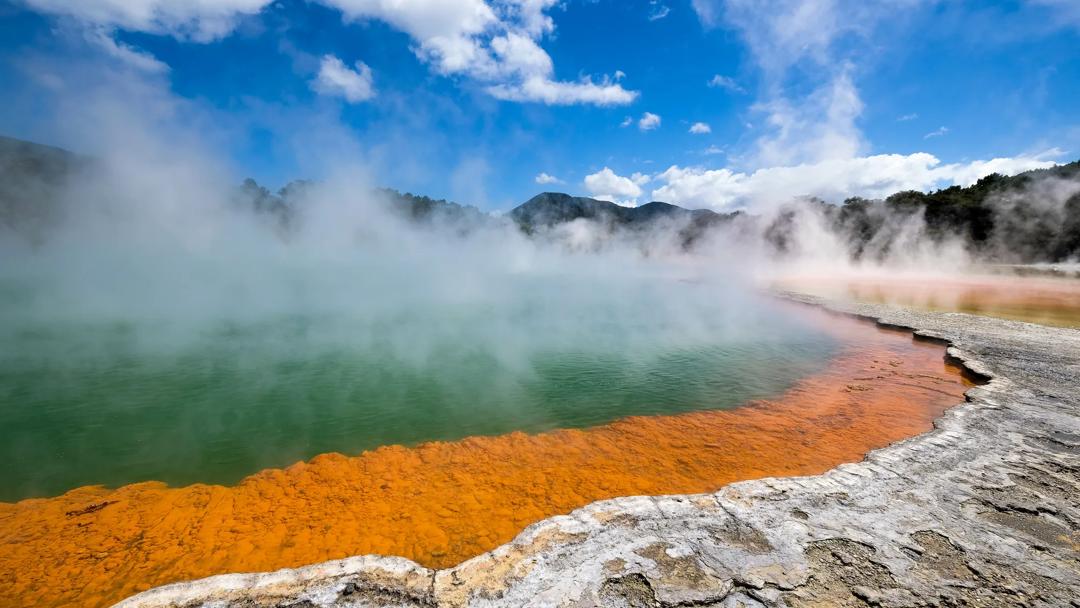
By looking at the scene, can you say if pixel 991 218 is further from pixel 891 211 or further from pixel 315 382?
pixel 315 382

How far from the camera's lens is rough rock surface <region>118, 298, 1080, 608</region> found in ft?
7.11

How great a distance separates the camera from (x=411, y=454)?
4.50 metres

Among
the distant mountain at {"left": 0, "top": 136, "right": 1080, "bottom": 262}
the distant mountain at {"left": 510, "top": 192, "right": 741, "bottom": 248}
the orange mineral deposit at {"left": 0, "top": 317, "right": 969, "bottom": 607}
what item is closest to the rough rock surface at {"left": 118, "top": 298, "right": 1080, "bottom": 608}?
the orange mineral deposit at {"left": 0, "top": 317, "right": 969, "bottom": 607}

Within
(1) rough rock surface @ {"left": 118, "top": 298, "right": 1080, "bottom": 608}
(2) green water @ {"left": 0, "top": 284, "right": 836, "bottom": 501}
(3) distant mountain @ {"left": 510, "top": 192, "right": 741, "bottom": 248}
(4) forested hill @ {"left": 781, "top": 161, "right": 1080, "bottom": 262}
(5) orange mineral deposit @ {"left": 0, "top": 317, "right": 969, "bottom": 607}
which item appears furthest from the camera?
(3) distant mountain @ {"left": 510, "top": 192, "right": 741, "bottom": 248}

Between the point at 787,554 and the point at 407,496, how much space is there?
117 inches

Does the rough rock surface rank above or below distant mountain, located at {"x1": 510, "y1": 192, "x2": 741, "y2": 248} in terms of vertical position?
below

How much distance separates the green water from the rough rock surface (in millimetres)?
2396

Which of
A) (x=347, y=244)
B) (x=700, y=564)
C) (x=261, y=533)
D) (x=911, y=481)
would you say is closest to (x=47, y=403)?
(x=261, y=533)

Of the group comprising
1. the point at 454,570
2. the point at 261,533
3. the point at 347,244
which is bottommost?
the point at 261,533

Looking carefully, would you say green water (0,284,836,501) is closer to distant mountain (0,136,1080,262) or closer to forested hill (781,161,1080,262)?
distant mountain (0,136,1080,262)

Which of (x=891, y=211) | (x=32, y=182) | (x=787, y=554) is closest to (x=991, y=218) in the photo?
(x=891, y=211)

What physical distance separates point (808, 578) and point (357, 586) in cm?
248

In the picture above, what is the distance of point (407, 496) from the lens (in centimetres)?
372

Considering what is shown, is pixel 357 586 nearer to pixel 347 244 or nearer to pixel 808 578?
pixel 808 578
